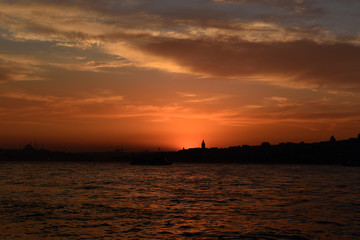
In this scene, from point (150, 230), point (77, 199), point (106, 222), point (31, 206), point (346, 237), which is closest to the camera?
point (346, 237)

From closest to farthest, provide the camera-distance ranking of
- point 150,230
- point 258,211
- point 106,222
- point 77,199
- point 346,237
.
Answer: point 346,237
point 150,230
point 106,222
point 258,211
point 77,199

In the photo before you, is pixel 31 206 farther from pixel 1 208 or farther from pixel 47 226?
pixel 47 226

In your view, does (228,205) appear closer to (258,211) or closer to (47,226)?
(258,211)

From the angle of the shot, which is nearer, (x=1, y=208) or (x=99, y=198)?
(x=1, y=208)

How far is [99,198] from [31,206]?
9635 mm

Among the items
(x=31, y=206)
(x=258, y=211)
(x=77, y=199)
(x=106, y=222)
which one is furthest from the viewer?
(x=77, y=199)

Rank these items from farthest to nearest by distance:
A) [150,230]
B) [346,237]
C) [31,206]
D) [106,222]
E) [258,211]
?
1. [31,206]
2. [258,211]
3. [106,222]
4. [150,230]
5. [346,237]

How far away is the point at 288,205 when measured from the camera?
39156 mm

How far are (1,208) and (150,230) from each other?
62.4 feet

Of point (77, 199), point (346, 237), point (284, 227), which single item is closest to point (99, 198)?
point (77, 199)

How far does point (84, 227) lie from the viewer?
27312 millimetres

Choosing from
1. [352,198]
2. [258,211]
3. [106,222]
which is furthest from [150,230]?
[352,198]

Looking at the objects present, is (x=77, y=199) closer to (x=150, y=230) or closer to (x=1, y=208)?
(x=1, y=208)

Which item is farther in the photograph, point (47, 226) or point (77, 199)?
point (77, 199)
